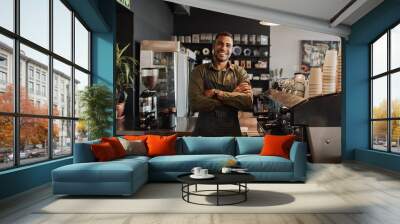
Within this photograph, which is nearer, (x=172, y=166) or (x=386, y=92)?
(x=172, y=166)

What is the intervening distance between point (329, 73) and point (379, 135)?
1.86 meters

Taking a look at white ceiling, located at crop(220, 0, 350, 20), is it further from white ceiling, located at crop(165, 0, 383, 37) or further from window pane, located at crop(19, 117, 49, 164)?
window pane, located at crop(19, 117, 49, 164)

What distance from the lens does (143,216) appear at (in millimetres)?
3729

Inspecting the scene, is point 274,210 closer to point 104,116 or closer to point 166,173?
point 166,173

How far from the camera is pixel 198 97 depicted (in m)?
6.96

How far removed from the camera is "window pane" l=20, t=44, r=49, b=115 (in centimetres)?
528

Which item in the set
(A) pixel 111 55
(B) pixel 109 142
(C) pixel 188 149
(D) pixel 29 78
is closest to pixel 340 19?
(C) pixel 188 149

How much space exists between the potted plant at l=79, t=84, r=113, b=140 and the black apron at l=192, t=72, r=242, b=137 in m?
2.01

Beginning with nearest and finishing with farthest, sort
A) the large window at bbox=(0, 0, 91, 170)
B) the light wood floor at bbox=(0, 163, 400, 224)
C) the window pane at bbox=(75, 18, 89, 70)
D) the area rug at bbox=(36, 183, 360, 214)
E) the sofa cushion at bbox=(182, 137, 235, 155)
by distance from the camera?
the light wood floor at bbox=(0, 163, 400, 224) < the area rug at bbox=(36, 183, 360, 214) < the large window at bbox=(0, 0, 91, 170) < the sofa cushion at bbox=(182, 137, 235, 155) < the window pane at bbox=(75, 18, 89, 70)

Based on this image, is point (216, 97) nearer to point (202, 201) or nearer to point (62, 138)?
point (62, 138)

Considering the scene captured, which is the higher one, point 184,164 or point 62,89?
point 62,89

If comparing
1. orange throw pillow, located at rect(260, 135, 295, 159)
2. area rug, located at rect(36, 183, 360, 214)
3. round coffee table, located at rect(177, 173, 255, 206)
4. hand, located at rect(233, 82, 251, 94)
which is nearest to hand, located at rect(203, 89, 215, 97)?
hand, located at rect(233, 82, 251, 94)

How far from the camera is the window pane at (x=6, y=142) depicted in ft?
15.3

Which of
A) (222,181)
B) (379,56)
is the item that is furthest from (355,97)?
(222,181)
